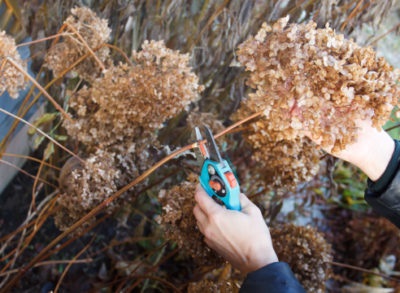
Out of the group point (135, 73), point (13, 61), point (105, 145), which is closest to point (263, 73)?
point (135, 73)

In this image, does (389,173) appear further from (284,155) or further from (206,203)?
(206,203)

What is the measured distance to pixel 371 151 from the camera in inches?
33.4

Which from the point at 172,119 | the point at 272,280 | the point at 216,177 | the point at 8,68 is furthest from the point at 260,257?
the point at 172,119

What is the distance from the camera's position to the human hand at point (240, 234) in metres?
0.75

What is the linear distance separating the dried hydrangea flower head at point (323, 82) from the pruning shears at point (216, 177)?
132 mm

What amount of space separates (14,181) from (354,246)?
1615mm

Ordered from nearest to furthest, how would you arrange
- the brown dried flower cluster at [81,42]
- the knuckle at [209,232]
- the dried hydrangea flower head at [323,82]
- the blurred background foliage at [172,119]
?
1. the dried hydrangea flower head at [323,82]
2. the knuckle at [209,232]
3. the brown dried flower cluster at [81,42]
4. the blurred background foliage at [172,119]

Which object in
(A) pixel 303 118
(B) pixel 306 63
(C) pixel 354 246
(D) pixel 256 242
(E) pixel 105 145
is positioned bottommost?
(C) pixel 354 246

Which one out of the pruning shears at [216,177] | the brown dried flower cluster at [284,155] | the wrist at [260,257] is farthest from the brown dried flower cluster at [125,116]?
the wrist at [260,257]

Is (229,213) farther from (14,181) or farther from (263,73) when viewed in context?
(14,181)

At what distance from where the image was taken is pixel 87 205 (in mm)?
842

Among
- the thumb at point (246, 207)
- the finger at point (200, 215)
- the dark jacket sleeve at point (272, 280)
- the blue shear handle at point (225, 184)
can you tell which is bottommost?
the dark jacket sleeve at point (272, 280)

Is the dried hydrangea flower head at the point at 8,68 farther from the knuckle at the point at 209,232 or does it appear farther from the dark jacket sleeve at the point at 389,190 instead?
the dark jacket sleeve at the point at 389,190

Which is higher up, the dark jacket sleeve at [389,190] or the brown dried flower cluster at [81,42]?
the brown dried flower cluster at [81,42]
